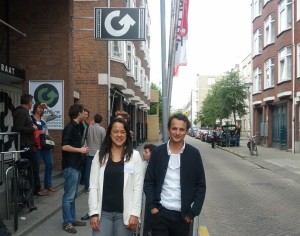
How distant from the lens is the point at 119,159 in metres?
4.14

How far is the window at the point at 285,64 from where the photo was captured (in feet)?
94.4

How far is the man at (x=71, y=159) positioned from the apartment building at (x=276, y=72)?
21.9 meters

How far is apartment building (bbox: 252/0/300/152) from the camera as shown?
2735 cm

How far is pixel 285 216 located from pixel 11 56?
875 centimetres

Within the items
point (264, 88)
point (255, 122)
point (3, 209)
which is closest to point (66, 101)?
point (3, 209)

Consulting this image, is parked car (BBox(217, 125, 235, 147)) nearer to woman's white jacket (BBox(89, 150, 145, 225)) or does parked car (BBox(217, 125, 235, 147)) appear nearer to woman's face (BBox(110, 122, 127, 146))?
woman's face (BBox(110, 122, 127, 146))

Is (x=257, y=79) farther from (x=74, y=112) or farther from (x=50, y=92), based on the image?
(x=74, y=112)

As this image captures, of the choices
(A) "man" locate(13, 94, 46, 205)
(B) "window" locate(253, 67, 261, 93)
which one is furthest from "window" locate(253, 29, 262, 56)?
(A) "man" locate(13, 94, 46, 205)

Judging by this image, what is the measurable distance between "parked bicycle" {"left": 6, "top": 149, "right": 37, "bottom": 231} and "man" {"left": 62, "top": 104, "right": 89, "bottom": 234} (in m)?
0.75

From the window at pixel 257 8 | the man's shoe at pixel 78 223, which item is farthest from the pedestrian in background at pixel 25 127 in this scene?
the window at pixel 257 8

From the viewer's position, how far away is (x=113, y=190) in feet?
13.2

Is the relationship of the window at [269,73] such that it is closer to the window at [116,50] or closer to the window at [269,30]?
the window at [269,30]

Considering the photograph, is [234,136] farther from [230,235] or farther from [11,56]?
[230,235]

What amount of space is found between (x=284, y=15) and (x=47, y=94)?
839 inches
